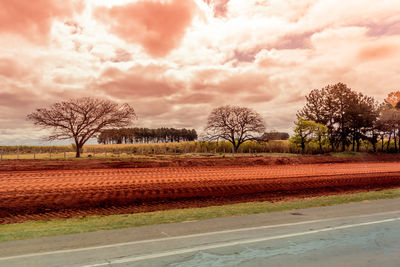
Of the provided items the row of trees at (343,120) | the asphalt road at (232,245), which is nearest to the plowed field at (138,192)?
the asphalt road at (232,245)

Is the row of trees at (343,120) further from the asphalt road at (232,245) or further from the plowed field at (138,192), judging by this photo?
the asphalt road at (232,245)

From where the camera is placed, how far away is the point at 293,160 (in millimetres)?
40562

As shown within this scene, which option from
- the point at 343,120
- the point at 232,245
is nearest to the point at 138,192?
the point at 232,245

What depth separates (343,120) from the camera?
188 feet

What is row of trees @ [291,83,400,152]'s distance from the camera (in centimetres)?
5528

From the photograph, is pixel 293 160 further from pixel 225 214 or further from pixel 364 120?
pixel 225 214

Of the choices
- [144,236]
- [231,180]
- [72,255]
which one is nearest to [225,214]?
[144,236]

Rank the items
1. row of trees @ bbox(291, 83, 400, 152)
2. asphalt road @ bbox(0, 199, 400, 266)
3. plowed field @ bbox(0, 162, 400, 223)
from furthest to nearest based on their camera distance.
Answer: row of trees @ bbox(291, 83, 400, 152), plowed field @ bbox(0, 162, 400, 223), asphalt road @ bbox(0, 199, 400, 266)

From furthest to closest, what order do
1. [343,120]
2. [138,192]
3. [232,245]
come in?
[343,120] → [138,192] → [232,245]

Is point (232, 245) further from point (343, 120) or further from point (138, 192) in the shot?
point (343, 120)

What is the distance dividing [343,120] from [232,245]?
57.0 metres

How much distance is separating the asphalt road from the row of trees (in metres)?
48.7

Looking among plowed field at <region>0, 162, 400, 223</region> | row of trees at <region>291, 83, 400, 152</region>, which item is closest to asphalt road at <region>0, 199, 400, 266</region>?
plowed field at <region>0, 162, 400, 223</region>

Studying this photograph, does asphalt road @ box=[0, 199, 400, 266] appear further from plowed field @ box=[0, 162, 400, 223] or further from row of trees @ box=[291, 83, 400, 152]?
row of trees @ box=[291, 83, 400, 152]
